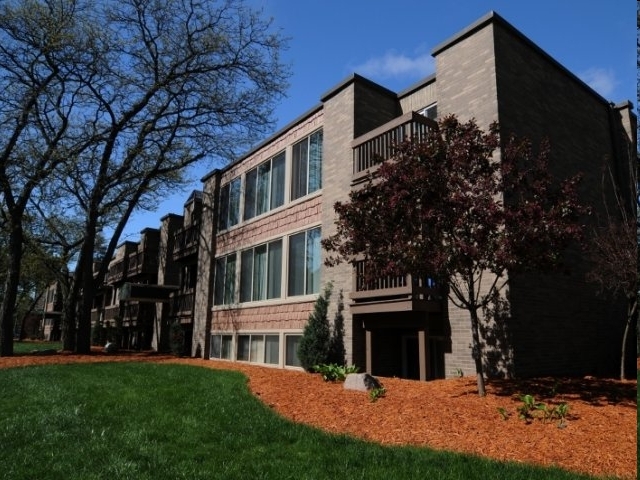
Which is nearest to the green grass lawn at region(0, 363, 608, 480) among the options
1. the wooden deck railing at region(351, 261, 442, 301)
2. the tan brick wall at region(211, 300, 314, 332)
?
the wooden deck railing at region(351, 261, 442, 301)

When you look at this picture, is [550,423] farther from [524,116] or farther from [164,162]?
[164,162]

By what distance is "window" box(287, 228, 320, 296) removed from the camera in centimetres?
1565

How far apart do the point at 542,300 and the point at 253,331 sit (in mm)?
9953

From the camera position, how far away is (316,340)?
1367 cm

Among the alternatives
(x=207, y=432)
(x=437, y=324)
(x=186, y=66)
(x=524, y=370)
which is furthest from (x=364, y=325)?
(x=186, y=66)

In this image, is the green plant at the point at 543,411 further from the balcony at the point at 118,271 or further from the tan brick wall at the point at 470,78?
the balcony at the point at 118,271

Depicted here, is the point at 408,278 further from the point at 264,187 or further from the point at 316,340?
Result: the point at 264,187

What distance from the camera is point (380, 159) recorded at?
9.80m

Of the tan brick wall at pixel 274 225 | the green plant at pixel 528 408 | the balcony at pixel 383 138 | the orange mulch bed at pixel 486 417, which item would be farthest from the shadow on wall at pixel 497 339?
the tan brick wall at pixel 274 225

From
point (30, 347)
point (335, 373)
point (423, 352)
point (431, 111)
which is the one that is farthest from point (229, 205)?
point (30, 347)

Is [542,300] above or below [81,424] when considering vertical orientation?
above

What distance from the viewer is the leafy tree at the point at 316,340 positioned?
1364cm

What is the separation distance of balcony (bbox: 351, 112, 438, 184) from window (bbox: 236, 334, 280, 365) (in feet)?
20.7

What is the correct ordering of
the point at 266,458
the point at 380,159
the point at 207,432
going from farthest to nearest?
the point at 380,159 → the point at 207,432 → the point at 266,458
